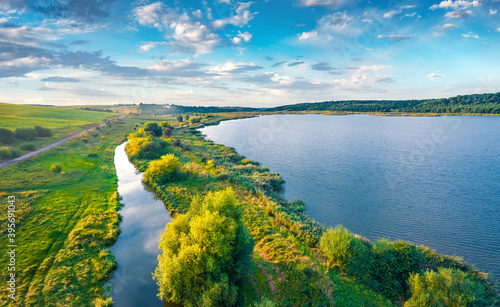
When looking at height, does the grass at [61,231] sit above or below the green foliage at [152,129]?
below

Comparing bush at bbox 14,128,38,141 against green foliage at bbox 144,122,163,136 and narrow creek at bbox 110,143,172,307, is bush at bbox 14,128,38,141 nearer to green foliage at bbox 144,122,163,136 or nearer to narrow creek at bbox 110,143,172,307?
green foliage at bbox 144,122,163,136

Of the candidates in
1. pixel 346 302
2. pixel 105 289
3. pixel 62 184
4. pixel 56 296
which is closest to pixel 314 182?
pixel 346 302

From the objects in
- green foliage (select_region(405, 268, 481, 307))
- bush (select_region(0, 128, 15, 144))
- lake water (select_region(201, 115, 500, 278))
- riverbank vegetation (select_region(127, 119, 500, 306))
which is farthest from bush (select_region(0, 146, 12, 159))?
green foliage (select_region(405, 268, 481, 307))

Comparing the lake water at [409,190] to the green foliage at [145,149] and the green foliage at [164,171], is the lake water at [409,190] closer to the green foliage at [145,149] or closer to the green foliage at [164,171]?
the green foliage at [164,171]

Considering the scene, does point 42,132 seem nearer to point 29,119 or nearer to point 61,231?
point 29,119

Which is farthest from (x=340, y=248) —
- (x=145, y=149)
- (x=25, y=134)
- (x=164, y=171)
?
(x=25, y=134)

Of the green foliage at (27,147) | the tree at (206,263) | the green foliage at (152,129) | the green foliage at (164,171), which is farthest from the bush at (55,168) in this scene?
the green foliage at (152,129)

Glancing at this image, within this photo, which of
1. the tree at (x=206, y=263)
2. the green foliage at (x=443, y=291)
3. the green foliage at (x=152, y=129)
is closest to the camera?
the green foliage at (x=443, y=291)

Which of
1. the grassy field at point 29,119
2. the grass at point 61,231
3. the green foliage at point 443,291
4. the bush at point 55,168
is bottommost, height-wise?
the grass at point 61,231
